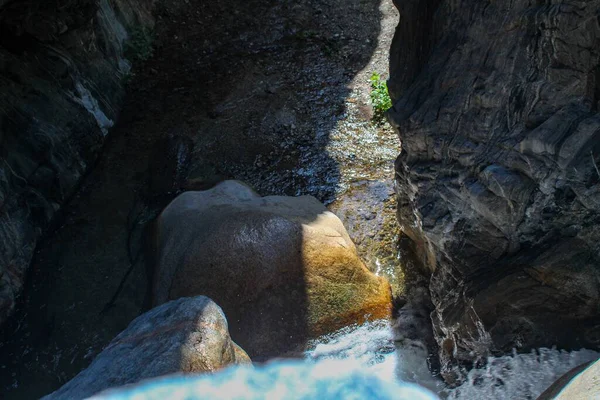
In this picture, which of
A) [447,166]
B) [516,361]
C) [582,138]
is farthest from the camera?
[447,166]

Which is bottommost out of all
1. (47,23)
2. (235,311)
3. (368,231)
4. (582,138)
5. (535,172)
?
(368,231)

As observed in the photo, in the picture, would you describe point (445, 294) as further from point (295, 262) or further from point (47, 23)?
point (47, 23)

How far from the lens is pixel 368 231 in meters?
5.74

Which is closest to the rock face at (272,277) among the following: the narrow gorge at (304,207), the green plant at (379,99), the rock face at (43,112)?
the narrow gorge at (304,207)

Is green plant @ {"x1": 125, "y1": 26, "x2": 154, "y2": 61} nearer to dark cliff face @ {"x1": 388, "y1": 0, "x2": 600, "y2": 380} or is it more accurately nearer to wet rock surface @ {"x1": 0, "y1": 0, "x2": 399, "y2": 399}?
wet rock surface @ {"x1": 0, "y1": 0, "x2": 399, "y2": 399}

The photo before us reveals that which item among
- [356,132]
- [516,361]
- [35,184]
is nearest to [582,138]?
[516,361]

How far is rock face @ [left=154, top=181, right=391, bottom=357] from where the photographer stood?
4.75 m

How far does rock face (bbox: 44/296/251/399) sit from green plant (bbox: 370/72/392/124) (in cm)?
A: 400

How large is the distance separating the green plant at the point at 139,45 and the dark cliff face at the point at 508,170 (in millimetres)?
4657

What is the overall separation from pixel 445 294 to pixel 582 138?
166 cm

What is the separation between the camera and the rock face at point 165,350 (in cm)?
324

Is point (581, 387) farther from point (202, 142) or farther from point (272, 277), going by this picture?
point (202, 142)

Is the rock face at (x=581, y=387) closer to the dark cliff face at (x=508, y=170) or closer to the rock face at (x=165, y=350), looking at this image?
the dark cliff face at (x=508, y=170)

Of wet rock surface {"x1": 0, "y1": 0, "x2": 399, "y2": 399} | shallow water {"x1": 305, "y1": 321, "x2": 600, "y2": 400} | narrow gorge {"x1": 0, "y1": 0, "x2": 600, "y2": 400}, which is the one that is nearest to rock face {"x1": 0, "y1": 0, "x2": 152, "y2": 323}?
narrow gorge {"x1": 0, "y1": 0, "x2": 600, "y2": 400}
